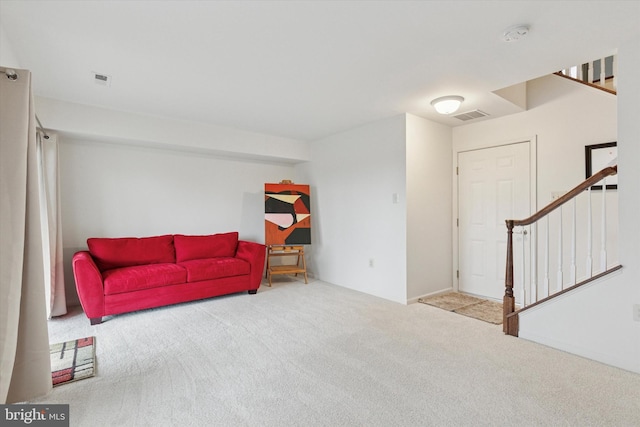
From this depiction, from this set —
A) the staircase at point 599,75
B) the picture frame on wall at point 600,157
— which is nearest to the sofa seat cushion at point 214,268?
the picture frame on wall at point 600,157

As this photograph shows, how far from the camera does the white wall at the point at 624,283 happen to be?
2.24 m

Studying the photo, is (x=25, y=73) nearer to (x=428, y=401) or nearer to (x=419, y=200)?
(x=428, y=401)

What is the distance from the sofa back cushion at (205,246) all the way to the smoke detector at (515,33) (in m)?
4.00

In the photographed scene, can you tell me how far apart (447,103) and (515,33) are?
123 cm

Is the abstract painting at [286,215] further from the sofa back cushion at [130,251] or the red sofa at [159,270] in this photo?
the sofa back cushion at [130,251]

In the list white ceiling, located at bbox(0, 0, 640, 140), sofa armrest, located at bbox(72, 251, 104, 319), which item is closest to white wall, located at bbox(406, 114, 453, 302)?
white ceiling, located at bbox(0, 0, 640, 140)

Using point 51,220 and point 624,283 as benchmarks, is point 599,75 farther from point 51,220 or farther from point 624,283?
point 51,220

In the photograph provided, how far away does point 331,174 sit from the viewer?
201 inches

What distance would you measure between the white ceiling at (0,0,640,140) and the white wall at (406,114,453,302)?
64cm

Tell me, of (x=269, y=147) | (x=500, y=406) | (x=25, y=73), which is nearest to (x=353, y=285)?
(x=269, y=147)

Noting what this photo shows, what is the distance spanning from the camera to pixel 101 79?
2971mm

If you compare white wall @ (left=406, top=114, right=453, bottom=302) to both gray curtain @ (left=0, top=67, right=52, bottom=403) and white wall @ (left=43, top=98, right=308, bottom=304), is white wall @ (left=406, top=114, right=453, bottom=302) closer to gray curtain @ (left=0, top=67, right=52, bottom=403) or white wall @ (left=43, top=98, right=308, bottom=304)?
white wall @ (left=43, top=98, right=308, bottom=304)

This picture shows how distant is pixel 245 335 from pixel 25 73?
7.98 ft

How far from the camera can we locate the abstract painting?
16.5 feet
